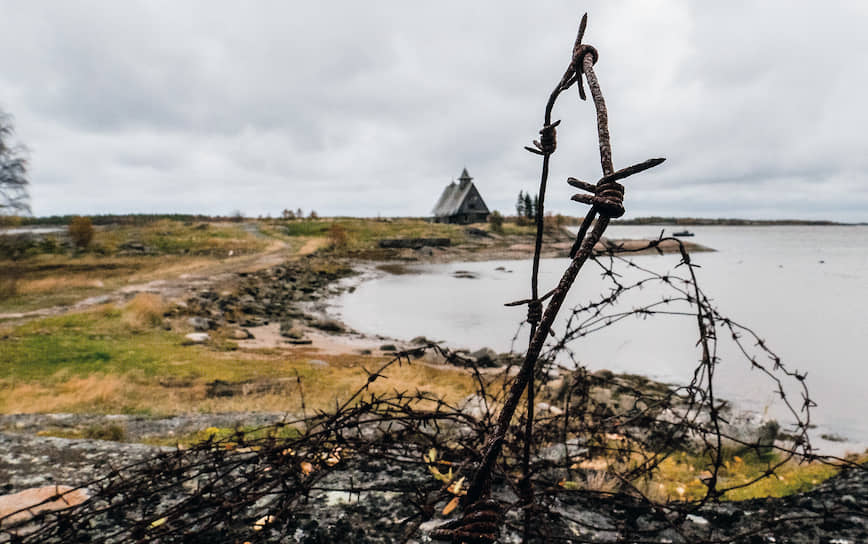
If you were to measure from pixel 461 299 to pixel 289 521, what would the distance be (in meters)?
23.6

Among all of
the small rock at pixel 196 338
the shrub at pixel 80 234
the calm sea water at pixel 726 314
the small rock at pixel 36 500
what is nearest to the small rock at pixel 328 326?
the calm sea water at pixel 726 314

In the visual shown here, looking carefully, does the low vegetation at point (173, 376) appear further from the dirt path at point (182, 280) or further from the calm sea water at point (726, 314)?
the calm sea water at point (726, 314)

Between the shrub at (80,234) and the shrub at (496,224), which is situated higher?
the shrub at (496,224)

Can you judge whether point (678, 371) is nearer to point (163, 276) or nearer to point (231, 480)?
point (231, 480)

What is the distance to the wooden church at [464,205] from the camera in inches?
2537

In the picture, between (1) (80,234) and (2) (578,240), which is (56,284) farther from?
(2) (578,240)

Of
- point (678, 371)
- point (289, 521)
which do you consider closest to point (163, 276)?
point (678, 371)

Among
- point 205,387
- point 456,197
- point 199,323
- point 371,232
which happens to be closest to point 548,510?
point 205,387

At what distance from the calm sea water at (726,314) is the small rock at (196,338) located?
22.7 feet

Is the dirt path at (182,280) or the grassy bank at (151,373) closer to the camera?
the grassy bank at (151,373)

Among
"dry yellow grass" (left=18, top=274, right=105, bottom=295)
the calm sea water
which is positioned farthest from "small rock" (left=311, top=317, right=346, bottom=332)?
"dry yellow grass" (left=18, top=274, right=105, bottom=295)

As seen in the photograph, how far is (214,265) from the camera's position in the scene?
100ft

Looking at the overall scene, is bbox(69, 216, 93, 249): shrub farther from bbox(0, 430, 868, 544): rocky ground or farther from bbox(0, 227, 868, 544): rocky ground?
bbox(0, 430, 868, 544): rocky ground

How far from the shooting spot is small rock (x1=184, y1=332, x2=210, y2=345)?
11759 mm
